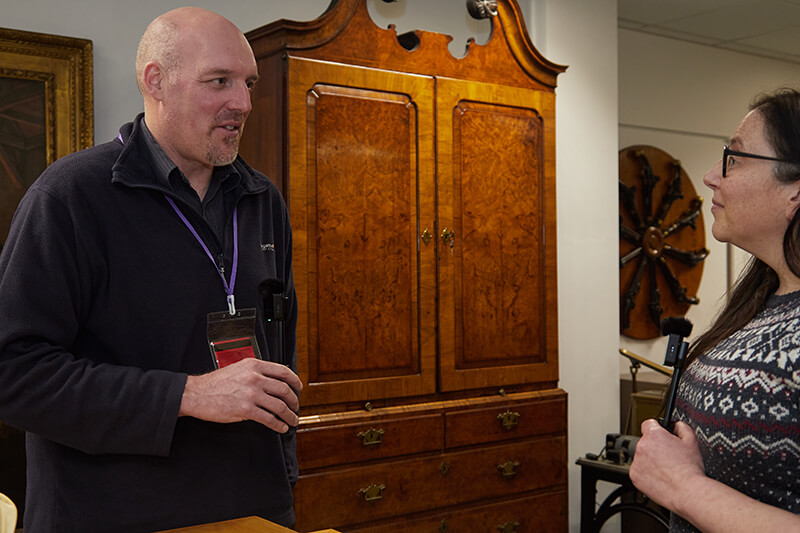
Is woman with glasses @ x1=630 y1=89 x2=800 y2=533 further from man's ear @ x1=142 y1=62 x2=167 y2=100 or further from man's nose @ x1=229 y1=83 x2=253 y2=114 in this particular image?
man's ear @ x1=142 y1=62 x2=167 y2=100

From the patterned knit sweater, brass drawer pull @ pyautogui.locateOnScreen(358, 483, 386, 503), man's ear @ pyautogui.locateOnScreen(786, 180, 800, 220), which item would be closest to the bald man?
the patterned knit sweater

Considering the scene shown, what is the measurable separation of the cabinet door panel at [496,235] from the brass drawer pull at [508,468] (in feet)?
1.07

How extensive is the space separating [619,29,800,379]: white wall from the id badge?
12.0 feet

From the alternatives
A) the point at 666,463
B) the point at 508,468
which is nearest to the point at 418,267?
the point at 508,468

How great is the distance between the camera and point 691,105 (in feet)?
18.5

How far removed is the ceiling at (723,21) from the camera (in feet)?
15.9

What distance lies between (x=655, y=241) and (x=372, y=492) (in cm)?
293

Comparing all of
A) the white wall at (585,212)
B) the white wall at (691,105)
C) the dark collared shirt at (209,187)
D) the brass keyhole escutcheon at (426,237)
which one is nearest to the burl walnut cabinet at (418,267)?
the brass keyhole escutcheon at (426,237)

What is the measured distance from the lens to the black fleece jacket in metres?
1.56

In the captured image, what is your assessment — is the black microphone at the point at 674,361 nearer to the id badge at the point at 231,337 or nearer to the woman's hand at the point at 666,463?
the woman's hand at the point at 666,463

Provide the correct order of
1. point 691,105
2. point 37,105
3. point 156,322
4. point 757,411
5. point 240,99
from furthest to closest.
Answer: point 691,105
point 37,105
point 240,99
point 156,322
point 757,411

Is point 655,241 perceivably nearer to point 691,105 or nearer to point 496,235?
point 691,105

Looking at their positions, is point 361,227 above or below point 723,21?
below

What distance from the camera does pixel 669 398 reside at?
1.40 metres
